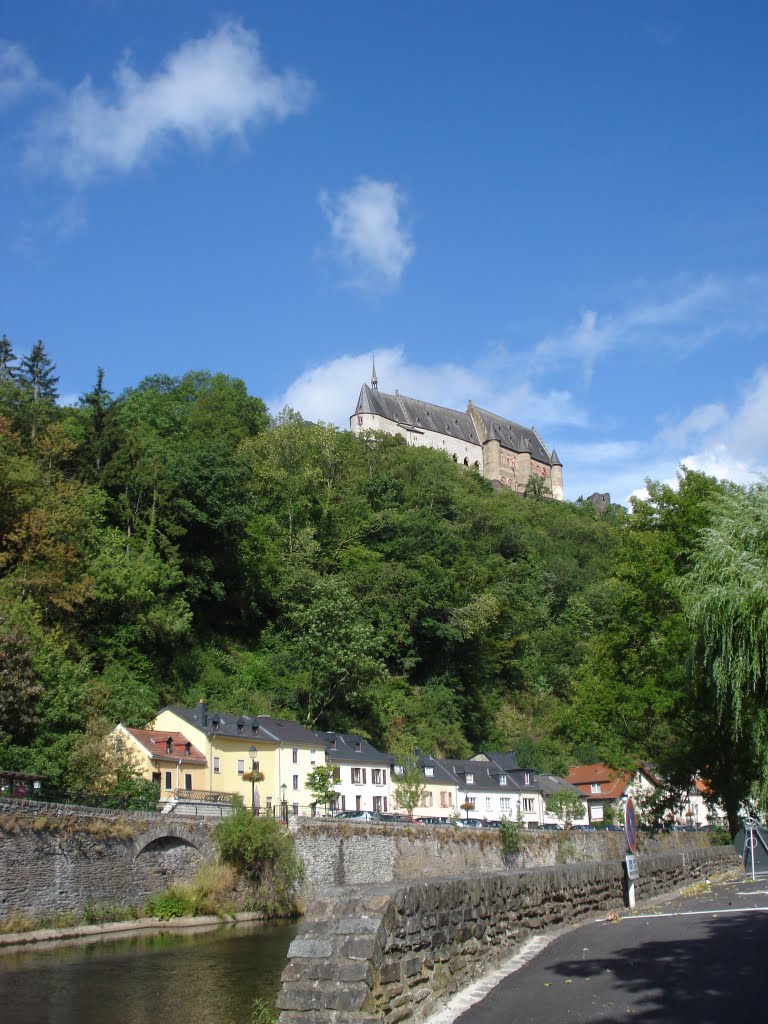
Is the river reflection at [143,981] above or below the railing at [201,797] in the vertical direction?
below

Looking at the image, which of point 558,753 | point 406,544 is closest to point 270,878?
point 406,544

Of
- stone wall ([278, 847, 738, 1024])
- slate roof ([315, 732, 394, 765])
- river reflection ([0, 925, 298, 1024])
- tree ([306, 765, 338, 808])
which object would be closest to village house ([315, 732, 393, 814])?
slate roof ([315, 732, 394, 765])

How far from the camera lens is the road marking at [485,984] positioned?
739cm

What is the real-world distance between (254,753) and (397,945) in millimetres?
37742

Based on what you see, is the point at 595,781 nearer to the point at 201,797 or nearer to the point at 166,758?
the point at 201,797

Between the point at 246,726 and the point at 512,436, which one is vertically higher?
the point at 512,436

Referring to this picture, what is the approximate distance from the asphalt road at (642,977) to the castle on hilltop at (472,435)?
118 metres

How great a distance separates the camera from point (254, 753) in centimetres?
4341

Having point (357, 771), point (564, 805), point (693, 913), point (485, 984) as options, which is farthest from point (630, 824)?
point (564, 805)

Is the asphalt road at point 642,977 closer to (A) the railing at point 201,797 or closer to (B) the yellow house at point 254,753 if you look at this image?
(A) the railing at point 201,797

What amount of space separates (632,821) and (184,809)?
84.7 ft

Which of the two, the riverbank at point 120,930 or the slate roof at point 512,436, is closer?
the riverbank at point 120,930

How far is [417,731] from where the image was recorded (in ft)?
187

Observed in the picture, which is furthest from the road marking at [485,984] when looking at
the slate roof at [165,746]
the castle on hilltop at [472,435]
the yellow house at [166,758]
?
the castle on hilltop at [472,435]
